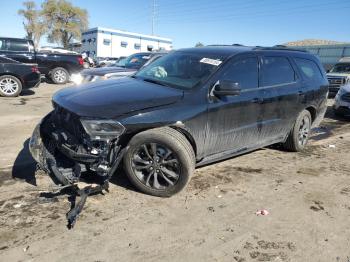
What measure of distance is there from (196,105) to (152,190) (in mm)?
1124

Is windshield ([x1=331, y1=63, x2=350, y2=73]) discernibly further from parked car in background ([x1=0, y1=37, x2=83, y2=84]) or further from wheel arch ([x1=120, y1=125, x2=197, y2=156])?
wheel arch ([x1=120, y1=125, x2=197, y2=156])

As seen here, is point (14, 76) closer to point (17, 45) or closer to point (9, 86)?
point (9, 86)

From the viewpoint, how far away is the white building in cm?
6806

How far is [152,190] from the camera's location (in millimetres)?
4109

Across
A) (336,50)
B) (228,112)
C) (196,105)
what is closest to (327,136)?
(228,112)

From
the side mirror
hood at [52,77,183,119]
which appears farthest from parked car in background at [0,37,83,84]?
the side mirror

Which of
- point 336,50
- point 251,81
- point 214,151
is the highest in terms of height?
point 336,50

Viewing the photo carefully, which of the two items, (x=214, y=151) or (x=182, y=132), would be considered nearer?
(x=182, y=132)

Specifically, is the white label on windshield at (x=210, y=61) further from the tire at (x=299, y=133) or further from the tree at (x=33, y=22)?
the tree at (x=33, y=22)

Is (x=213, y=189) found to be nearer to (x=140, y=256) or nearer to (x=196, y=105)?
(x=196, y=105)

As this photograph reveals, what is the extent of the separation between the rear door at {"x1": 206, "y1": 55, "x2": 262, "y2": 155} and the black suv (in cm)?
1

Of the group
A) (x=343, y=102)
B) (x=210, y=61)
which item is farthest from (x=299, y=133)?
(x=343, y=102)

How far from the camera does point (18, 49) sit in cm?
1466

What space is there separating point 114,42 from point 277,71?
68.1 metres
